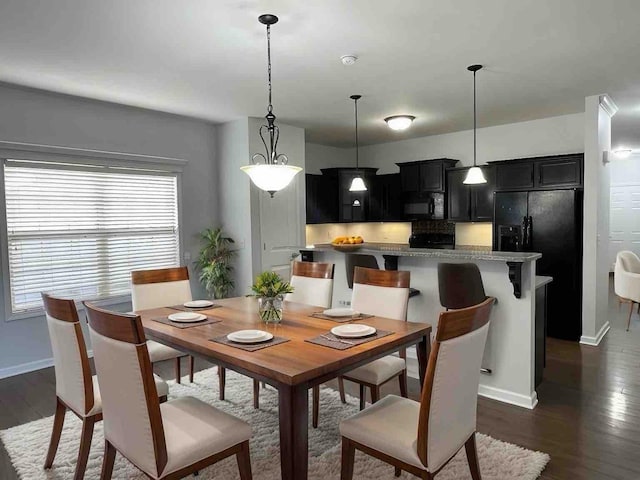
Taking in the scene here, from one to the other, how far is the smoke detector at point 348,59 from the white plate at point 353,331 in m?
2.10

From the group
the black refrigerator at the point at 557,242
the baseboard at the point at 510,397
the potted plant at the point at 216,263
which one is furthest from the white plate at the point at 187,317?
the black refrigerator at the point at 557,242

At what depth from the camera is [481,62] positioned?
362 centimetres

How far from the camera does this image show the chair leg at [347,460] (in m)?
2.00

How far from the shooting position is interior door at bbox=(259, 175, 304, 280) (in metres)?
5.60

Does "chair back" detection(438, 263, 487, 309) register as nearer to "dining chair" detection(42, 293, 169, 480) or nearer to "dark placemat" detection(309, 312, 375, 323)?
"dark placemat" detection(309, 312, 375, 323)

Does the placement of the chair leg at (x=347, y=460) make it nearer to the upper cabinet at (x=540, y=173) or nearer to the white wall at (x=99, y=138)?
the white wall at (x=99, y=138)

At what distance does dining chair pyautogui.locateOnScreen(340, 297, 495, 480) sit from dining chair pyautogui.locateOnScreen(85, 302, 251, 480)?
554mm

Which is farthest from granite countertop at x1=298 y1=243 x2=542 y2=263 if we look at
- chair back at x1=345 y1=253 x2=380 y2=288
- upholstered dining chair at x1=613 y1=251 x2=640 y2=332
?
upholstered dining chair at x1=613 y1=251 x2=640 y2=332

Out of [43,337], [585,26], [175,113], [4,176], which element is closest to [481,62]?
[585,26]

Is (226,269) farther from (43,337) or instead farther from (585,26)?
(585,26)

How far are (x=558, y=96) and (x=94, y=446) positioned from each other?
5.19m

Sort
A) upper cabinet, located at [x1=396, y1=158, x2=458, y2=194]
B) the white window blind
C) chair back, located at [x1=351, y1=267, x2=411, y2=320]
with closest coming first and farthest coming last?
chair back, located at [x1=351, y1=267, x2=411, y2=320]
the white window blind
upper cabinet, located at [x1=396, y1=158, x2=458, y2=194]

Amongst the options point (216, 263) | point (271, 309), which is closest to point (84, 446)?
point (271, 309)

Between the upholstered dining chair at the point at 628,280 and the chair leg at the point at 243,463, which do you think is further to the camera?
the upholstered dining chair at the point at 628,280
